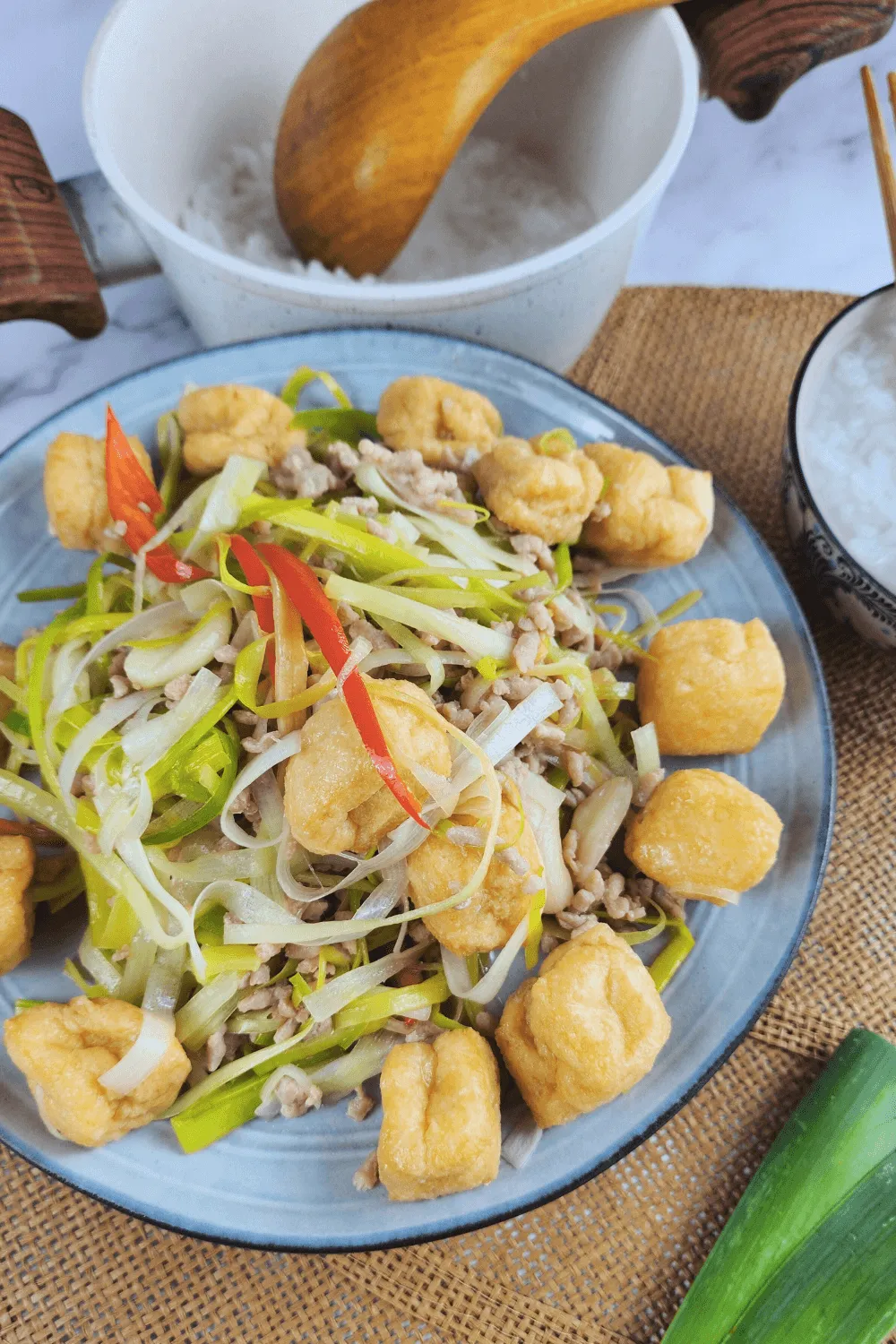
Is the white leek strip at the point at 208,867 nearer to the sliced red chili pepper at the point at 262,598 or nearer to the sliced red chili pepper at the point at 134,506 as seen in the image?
the sliced red chili pepper at the point at 262,598

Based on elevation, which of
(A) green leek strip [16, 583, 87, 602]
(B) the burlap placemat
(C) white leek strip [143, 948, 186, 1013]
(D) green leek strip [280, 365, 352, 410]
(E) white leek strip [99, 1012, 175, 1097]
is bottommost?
(B) the burlap placemat

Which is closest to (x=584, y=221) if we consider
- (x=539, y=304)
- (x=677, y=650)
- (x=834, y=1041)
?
(x=539, y=304)

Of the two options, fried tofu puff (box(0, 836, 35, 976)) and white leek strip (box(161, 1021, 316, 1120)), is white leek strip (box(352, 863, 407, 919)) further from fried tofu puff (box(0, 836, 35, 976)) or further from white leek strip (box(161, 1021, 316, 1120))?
fried tofu puff (box(0, 836, 35, 976))

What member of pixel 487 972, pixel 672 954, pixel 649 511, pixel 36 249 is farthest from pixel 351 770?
pixel 36 249

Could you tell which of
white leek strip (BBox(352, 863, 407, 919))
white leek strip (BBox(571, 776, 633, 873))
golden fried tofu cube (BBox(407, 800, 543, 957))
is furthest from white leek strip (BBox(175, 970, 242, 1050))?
white leek strip (BBox(571, 776, 633, 873))

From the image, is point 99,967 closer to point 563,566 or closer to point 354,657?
point 354,657
